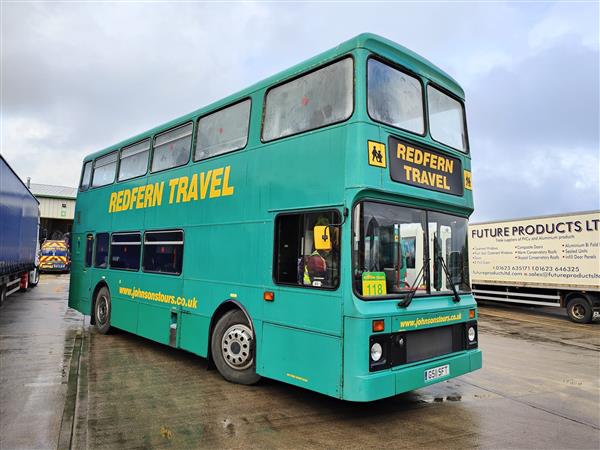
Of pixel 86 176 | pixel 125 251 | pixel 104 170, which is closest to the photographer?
pixel 125 251

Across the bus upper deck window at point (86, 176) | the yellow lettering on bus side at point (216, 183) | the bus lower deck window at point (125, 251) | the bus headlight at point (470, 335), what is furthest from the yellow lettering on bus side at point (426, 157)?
the bus upper deck window at point (86, 176)

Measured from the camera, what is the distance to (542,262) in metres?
15.0

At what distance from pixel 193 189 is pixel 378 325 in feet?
12.7

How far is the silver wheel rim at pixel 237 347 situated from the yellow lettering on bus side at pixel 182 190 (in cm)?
240

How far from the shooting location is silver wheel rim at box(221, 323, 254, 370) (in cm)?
578

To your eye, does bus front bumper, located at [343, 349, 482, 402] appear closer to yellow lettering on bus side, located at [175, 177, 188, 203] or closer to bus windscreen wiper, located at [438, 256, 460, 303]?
bus windscreen wiper, located at [438, 256, 460, 303]

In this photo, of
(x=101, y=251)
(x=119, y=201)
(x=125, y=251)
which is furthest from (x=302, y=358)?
(x=101, y=251)

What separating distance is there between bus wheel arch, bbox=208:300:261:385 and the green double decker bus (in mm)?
24

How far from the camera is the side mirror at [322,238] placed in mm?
4727

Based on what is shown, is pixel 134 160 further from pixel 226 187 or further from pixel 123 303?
pixel 226 187

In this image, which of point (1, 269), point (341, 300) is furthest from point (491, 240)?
point (1, 269)

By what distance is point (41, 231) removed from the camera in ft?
69.1

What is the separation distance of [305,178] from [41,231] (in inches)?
794

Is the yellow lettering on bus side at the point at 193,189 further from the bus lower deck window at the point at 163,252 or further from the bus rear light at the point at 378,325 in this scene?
the bus rear light at the point at 378,325
